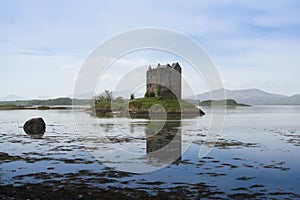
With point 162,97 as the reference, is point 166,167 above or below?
below

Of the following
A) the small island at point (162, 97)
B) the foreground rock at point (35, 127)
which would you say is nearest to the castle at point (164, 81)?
the small island at point (162, 97)

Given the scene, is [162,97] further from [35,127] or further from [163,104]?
[35,127]

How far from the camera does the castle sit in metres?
101

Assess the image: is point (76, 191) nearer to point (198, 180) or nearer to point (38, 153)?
point (198, 180)

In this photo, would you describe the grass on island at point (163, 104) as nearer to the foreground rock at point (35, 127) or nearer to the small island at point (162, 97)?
the small island at point (162, 97)

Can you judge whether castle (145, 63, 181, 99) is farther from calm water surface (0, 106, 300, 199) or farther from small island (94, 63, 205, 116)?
calm water surface (0, 106, 300, 199)

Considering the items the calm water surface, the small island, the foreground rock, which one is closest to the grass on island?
the small island

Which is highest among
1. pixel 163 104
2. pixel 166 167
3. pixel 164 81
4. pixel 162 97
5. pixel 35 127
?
pixel 164 81

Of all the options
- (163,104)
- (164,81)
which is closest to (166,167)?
(163,104)

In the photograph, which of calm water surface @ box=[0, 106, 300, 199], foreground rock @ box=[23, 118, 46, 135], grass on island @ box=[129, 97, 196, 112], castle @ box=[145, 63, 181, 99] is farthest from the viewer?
Answer: castle @ box=[145, 63, 181, 99]

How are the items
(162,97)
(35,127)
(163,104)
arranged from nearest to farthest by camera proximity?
(35,127), (163,104), (162,97)

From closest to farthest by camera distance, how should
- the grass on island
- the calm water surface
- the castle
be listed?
1. the calm water surface
2. the grass on island
3. the castle

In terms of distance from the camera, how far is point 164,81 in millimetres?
105625

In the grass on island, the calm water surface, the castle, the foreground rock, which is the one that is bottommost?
the calm water surface
